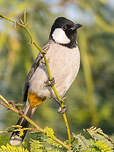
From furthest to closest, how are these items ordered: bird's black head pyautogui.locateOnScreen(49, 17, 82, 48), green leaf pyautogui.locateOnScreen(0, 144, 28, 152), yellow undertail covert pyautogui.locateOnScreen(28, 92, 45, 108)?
1. bird's black head pyautogui.locateOnScreen(49, 17, 82, 48)
2. yellow undertail covert pyautogui.locateOnScreen(28, 92, 45, 108)
3. green leaf pyautogui.locateOnScreen(0, 144, 28, 152)

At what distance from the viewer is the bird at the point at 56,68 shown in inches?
121

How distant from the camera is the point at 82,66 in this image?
13.9 feet

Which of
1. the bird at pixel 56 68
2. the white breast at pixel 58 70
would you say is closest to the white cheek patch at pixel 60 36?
the bird at pixel 56 68

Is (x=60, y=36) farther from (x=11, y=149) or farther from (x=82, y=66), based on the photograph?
(x=11, y=149)

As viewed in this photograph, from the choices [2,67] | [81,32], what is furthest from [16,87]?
[81,32]

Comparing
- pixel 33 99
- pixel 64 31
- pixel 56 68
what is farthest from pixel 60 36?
pixel 33 99

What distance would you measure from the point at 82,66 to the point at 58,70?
122cm

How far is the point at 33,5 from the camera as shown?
3.81 meters

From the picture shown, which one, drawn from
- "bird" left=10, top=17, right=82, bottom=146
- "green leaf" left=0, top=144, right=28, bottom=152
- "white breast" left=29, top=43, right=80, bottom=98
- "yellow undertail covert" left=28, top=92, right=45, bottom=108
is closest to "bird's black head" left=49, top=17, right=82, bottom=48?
"bird" left=10, top=17, right=82, bottom=146

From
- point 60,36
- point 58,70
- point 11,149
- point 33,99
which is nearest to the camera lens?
point 11,149

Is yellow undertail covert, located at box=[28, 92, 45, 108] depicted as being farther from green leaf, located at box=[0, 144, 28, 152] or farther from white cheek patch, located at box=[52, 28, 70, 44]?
green leaf, located at box=[0, 144, 28, 152]

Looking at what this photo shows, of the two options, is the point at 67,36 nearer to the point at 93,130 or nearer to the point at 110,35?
the point at 110,35

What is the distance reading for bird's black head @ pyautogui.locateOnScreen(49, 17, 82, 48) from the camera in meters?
3.40

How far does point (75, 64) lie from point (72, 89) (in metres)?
1.20
